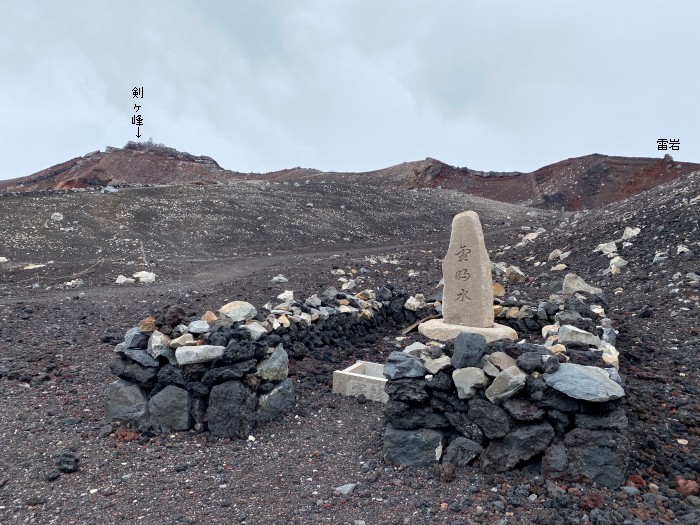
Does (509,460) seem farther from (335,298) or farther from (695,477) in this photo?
(335,298)

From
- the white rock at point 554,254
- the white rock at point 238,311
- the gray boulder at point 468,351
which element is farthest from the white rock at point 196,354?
the white rock at point 554,254

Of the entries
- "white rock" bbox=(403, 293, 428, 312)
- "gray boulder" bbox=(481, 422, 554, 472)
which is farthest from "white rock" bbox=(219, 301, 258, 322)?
"white rock" bbox=(403, 293, 428, 312)

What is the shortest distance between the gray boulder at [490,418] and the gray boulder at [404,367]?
0.61m

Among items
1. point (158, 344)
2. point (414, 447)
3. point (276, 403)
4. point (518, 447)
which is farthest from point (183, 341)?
point (518, 447)

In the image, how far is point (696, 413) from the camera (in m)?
5.64

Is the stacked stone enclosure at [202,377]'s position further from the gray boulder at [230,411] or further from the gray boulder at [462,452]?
the gray boulder at [462,452]

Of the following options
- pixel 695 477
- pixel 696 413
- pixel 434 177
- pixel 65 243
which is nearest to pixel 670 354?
pixel 696 413

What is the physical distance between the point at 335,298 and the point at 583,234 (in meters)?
10.2

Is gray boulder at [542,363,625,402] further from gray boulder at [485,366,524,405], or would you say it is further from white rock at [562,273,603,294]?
white rock at [562,273,603,294]

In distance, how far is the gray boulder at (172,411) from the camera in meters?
6.16

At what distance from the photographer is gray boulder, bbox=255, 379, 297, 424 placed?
632 cm

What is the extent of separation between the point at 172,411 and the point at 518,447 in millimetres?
3716

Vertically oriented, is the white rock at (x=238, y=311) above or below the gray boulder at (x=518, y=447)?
above

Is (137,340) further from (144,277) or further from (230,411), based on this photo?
(144,277)
